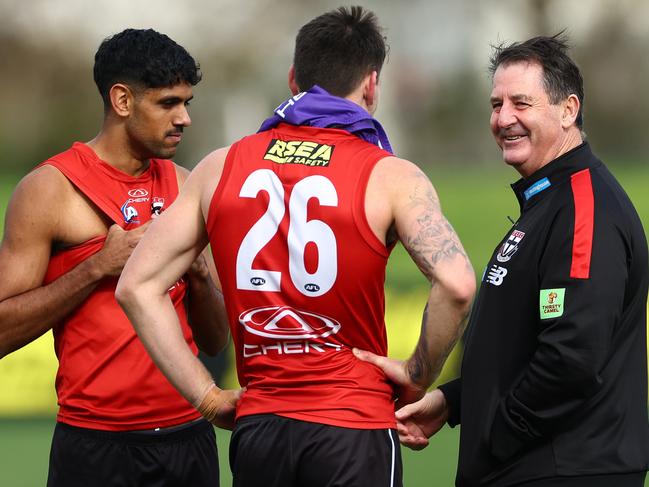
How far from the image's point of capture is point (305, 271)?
3.17 metres

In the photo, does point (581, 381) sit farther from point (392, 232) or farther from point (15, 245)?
point (15, 245)

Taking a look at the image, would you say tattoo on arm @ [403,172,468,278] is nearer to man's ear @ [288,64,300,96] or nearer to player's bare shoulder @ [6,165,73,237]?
man's ear @ [288,64,300,96]

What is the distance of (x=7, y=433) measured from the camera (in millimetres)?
7496

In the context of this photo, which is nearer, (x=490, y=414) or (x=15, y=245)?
(x=490, y=414)

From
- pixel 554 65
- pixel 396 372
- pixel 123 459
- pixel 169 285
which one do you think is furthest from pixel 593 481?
pixel 123 459

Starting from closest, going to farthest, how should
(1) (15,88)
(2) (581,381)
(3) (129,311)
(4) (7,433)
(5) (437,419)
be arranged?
1. (2) (581,381)
2. (3) (129,311)
3. (5) (437,419)
4. (4) (7,433)
5. (1) (15,88)

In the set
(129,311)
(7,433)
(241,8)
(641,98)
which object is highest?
(241,8)

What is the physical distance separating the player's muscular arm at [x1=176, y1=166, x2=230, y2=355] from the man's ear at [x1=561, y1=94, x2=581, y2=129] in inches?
56.8

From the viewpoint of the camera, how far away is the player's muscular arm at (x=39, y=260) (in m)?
3.87

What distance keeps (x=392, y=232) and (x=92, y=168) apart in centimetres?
137

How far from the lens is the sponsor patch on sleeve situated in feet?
10.3

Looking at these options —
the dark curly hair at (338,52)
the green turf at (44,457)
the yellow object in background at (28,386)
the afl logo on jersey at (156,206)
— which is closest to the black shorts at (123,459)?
the afl logo on jersey at (156,206)

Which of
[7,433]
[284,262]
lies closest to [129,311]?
[284,262]

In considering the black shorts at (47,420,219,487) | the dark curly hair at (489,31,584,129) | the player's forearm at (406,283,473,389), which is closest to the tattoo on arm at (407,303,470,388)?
the player's forearm at (406,283,473,389)
